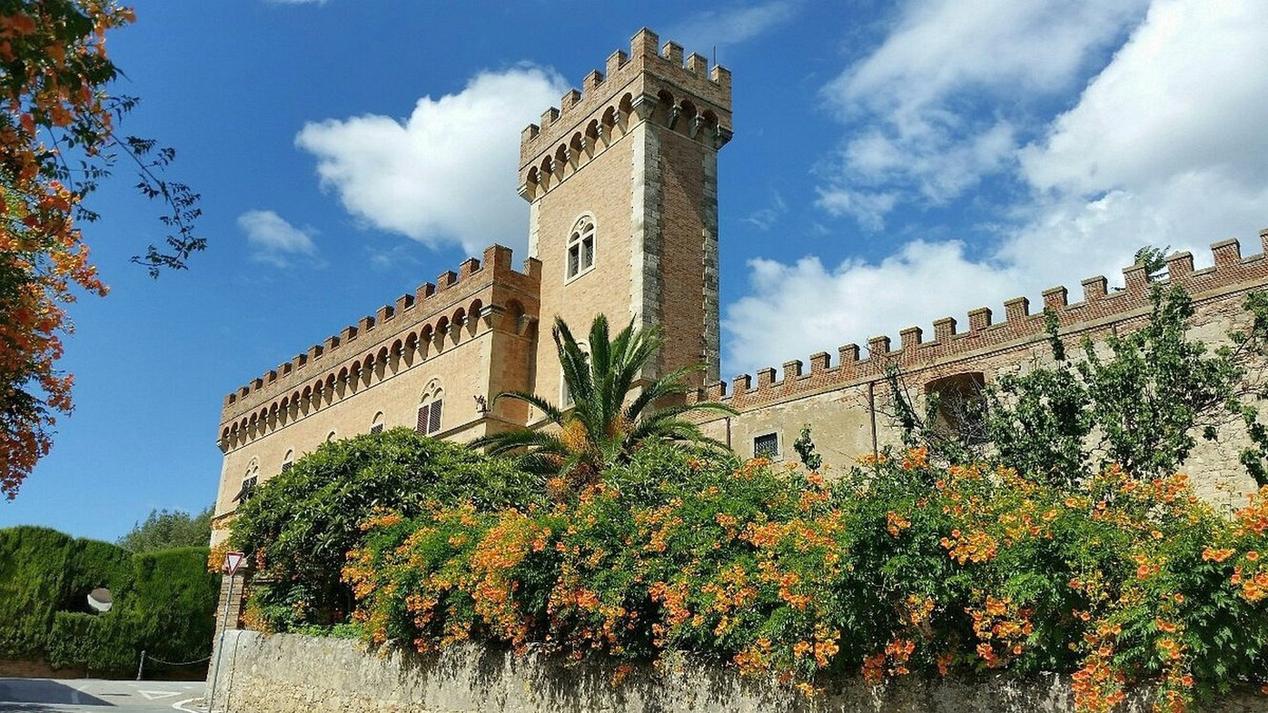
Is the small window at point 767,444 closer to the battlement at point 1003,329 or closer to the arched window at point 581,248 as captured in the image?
the battlement at point 1003,329

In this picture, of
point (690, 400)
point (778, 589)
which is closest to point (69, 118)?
point (778, 589)

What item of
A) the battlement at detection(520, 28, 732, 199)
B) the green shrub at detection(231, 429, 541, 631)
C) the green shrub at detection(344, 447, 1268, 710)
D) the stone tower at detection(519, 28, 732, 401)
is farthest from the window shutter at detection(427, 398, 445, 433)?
the green shrub at detection(344, 447, 1268, 710)

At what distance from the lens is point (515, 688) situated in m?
11.7

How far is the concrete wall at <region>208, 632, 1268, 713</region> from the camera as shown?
756 cm

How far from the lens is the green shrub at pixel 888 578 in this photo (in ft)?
20.6

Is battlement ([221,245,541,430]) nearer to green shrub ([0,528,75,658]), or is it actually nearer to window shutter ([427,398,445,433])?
window shutter ([427,398,445,433])

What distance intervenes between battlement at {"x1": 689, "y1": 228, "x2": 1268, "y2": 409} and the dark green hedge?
17313mm

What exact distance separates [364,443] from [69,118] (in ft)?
44.6

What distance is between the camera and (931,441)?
14508 mm

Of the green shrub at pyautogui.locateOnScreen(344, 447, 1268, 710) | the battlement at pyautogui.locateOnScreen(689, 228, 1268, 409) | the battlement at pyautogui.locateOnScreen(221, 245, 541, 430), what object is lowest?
the green shrub at pyautogui.locateOnScreen(344, 447, 1268, 710)

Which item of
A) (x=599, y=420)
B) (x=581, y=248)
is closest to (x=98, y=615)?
(x=581, y=248)

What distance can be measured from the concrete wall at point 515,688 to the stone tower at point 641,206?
12.6 m

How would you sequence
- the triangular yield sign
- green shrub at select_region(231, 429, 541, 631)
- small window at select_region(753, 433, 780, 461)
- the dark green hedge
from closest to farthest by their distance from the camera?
1. the triangular yield sign
2. green shrub at select_region(231, 429, 541, 631)
3. small window at select_region(753, 433, 780, 461)
4. the dark green hedge

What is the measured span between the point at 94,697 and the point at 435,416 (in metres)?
12.3
